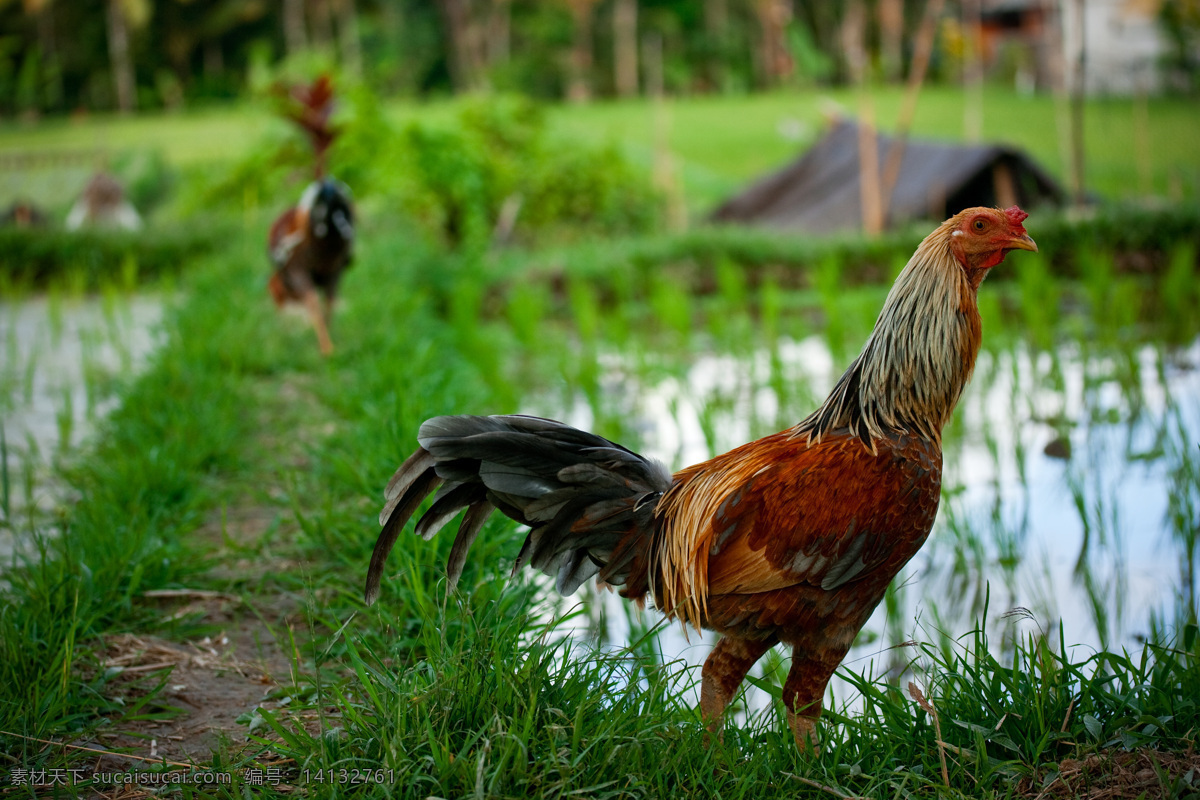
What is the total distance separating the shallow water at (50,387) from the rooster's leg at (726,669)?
200 centimetres

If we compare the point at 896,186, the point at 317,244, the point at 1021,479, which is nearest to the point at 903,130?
the point at 896,186

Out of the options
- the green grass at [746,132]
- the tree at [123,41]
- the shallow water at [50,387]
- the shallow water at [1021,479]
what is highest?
the tree at [123,41]

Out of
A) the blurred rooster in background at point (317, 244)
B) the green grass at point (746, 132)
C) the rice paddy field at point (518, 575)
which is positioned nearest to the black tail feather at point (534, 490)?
the rice paddy field at point (518, 575)

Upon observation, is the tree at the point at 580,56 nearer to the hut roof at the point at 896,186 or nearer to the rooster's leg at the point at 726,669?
the hut roof at the point at 896,186

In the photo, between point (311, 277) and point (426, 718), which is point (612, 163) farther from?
point (426, 718)

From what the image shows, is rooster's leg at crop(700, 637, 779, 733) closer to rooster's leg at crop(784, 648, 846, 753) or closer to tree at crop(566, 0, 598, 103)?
rooster's leg at crop(784, 648, 846, 753)

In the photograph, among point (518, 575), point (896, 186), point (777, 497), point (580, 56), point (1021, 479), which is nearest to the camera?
point (777, 497)

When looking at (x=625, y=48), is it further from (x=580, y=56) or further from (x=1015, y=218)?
(x=1015, y=218)

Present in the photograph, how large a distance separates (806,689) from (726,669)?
177 millimetres

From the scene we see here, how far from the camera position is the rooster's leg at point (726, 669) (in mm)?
2195

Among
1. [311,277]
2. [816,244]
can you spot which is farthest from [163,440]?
[816,244]

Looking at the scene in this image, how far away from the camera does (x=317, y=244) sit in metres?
5.51

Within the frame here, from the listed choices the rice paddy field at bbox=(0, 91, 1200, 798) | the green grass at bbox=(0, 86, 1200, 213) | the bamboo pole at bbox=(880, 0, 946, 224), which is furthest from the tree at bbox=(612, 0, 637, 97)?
the rice paddy field at bbox=(0, 91, 1200, 798)

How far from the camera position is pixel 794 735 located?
2094 mm
